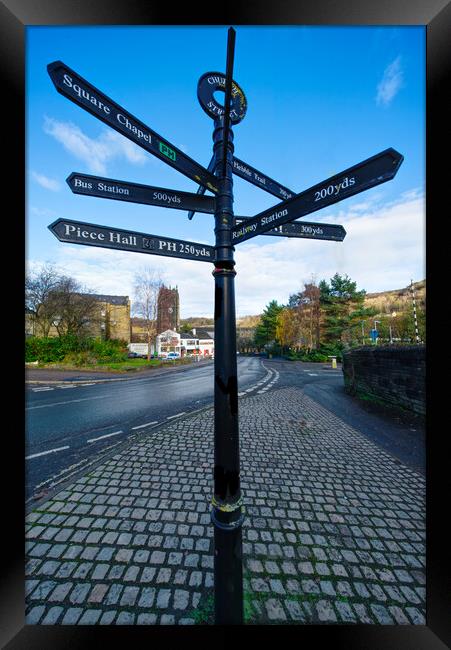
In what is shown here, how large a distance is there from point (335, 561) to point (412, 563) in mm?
722

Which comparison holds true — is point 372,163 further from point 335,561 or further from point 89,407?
point 89,407

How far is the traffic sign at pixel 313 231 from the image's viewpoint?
2043 mm

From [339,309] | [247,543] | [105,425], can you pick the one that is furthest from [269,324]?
[247,543]

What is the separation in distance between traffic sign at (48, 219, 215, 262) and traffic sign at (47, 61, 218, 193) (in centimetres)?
49

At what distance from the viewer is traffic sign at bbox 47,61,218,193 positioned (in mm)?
1371

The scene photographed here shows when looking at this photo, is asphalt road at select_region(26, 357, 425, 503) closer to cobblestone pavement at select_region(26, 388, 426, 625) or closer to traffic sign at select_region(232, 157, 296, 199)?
cobblestone pavement at select_region(26, 388, 426, 625)

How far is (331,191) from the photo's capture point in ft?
4.50

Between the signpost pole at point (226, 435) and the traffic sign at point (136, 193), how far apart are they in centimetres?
26

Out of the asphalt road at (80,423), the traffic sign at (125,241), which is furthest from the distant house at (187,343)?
the traffic sign at (125,241)

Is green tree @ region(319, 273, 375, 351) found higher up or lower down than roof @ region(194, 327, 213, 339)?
higher up

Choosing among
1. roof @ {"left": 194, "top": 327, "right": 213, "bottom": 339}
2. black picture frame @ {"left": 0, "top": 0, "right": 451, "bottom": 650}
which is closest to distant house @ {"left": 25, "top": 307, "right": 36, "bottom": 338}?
black picture frame @ {"left": 0, "top": 0, "right": 451, "bottom": 650}

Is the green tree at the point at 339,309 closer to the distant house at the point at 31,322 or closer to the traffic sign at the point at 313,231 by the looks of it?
the traffic sign at the point at 313,231
